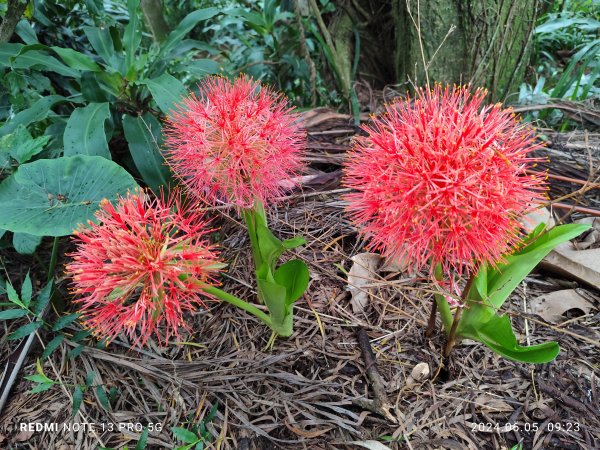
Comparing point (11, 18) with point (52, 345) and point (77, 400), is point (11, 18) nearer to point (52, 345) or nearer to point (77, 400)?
point (52, 345)

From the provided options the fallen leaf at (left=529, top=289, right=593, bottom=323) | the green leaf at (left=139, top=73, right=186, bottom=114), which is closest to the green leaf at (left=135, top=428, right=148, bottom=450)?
the green leaf at (left=139, top=73, right=186, bottom=114)

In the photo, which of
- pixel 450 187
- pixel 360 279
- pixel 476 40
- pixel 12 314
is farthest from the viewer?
pixel 476 40

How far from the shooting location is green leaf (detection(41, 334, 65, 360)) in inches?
55.9

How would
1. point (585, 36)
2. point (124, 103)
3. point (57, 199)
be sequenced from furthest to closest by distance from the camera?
point (585, 36), point (124, 103), point (57, 199)

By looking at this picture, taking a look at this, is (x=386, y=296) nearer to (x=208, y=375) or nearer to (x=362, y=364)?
(x=362, y=364)

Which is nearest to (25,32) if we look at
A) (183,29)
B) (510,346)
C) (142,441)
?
(183,29)

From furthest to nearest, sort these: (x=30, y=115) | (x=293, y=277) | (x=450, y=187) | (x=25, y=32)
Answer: (x=25, y=32) < (x=30, y=115) < (x=293, y=277) < (x=450, y=187)

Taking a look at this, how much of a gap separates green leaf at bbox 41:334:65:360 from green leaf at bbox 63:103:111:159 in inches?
28.1

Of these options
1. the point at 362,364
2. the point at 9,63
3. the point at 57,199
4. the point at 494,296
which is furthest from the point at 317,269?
the point at 9,63

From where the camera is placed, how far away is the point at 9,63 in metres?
1.81

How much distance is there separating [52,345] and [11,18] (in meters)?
1.62

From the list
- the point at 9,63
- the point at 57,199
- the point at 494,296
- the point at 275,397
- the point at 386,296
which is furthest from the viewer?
the point at 9,63

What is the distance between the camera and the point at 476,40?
2.24m

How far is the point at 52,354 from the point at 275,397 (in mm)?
899
